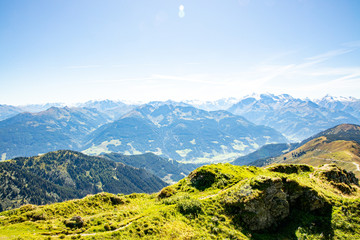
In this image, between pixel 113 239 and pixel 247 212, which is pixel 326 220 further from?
pixel 113 239

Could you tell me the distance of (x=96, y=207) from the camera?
3203 centimetres

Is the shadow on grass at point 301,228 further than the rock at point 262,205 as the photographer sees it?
No

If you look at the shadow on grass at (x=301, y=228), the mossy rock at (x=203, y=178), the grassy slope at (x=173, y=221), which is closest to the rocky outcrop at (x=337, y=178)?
the grassy slope at (x=173, y=221)

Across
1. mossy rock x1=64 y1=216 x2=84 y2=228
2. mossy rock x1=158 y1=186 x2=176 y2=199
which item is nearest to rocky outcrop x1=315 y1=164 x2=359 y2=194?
mossy rock x1=158 y1=186 x2=176 y2=199

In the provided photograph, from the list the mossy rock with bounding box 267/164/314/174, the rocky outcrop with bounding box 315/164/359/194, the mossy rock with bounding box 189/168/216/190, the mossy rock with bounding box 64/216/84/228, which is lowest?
the rocky outcrop with bounding box 315/164/359/194

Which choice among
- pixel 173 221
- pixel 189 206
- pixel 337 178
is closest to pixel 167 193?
pixel 189 206

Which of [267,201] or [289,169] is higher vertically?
Result: [267,201]

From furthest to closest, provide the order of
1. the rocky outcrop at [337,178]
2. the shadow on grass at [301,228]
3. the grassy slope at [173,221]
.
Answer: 1. the rocky outcrop at [337,178]
2. the shadow on grass at [301,228]
3. the grassy slope at [173,221]

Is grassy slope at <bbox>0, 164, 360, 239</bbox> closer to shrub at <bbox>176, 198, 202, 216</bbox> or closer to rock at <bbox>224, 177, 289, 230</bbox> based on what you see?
shrub at <bbox>176, 198, 202, 216</bbox>

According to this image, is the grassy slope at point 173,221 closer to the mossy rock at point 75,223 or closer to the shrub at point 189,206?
the shrub at point 189,206

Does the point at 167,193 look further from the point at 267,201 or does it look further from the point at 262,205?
the point at 267,201

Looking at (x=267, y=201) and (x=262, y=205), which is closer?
(x=262, y=205)

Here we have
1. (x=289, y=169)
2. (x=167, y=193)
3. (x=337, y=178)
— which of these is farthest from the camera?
(x=289, y=169)

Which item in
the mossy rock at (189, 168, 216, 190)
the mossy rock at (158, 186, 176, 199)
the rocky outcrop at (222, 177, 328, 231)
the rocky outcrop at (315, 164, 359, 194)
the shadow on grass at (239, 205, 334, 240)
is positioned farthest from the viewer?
the rocky outcrop at (315, 164, 359, 194)
